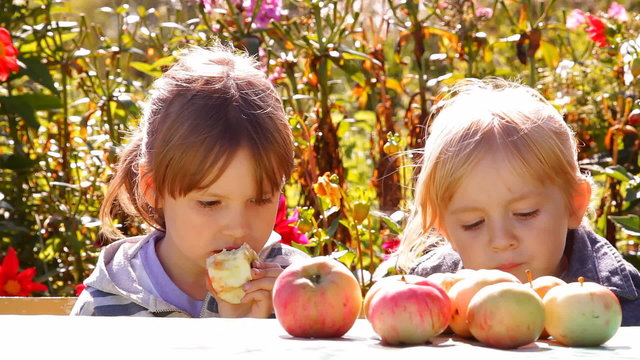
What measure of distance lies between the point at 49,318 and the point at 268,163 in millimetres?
972

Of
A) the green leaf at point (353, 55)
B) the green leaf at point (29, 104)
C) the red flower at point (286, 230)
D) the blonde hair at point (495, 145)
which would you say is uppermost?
the green leaf at point (353, 55)

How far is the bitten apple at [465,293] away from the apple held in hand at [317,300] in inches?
4.6

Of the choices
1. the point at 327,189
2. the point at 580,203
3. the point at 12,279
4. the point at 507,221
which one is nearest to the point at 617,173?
the point at 580,203

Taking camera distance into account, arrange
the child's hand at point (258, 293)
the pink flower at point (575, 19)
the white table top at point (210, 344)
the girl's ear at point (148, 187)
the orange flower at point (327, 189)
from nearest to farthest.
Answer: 1. the white table top at point (210, 344)
2. the child's hand at point (258, 293)
3. the girl's ear at point (148, 187)
4. the orange flower at point (327, 189)
5. the pink flower at point (575, 19)

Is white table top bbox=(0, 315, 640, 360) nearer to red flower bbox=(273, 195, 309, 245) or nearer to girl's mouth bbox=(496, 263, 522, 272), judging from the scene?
girl's mouth bbox=(496, 263, 522, 272)

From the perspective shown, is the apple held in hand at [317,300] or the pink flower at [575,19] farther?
the pink flower at [575,19]

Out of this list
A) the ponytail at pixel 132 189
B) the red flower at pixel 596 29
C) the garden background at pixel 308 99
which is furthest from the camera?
the red flower at pixel 596 29

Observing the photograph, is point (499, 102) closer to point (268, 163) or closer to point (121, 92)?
point (268, 163)

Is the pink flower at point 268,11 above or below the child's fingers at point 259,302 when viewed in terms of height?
above

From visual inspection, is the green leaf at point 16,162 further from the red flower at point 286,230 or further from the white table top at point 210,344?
the white table top at point 210,344

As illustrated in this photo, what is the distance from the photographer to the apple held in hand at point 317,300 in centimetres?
127

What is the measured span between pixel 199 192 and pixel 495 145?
606 millimetres

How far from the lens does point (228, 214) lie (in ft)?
7.08

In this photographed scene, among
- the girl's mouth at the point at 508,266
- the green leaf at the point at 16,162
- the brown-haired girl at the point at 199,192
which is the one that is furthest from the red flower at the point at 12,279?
the girl's mouth at the point at 508,266
